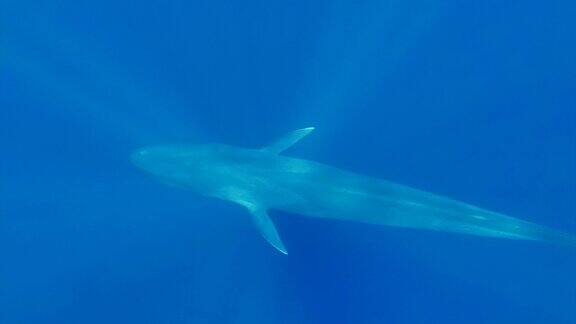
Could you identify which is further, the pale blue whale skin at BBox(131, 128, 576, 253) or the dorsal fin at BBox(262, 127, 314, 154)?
the dorsal fin at BBox(262, 127, 314, 154)

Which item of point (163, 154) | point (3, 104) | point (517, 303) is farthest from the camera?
point (3, 104)

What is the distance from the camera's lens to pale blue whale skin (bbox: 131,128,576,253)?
6352 millimetres

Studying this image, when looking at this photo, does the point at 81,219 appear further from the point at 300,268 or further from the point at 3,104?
the point at 300,268

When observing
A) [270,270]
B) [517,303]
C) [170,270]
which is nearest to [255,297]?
[270,270]

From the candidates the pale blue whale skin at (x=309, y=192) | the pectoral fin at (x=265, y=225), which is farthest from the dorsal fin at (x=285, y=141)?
the pectoral fin at (x=265, y=225)

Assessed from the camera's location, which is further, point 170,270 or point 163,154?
point 170,270

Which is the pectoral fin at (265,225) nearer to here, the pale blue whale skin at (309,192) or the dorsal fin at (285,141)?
the pale blue whale skin at (309,192)

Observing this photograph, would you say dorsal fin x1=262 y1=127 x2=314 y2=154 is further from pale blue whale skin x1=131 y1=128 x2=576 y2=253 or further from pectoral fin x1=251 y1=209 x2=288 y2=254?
pectoral fin x1=251 y1=209 x2=288 y2=254

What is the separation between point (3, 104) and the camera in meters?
7.45

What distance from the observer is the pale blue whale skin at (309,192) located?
635cm

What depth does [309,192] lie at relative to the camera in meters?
6.46

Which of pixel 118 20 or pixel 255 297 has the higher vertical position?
pixel 118 20

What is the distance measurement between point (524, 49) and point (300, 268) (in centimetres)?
412

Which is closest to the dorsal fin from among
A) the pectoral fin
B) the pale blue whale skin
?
the pale blue whale skin
